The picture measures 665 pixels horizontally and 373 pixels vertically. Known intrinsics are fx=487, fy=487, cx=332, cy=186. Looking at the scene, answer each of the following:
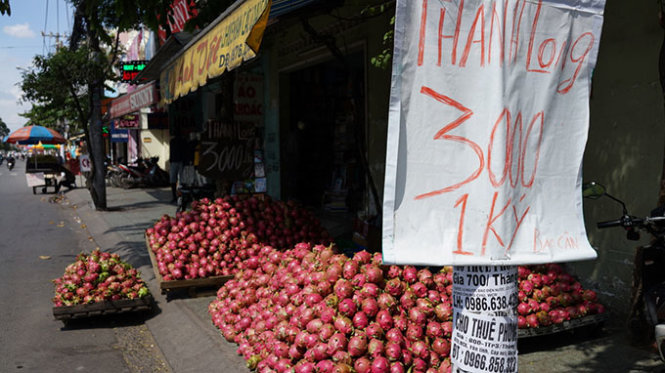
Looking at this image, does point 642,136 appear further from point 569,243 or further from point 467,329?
point 467,329

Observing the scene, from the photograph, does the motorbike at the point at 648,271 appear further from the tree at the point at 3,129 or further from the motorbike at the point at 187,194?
the tree at the point at 3,129

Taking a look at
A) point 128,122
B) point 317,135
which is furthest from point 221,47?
point 128,122

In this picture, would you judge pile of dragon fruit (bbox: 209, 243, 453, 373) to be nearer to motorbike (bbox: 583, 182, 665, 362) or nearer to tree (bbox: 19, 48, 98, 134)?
motorbike (bbox: 583, 182, 665, 362)

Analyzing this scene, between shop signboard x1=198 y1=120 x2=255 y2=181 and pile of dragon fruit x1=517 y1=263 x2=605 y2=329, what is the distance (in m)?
4.36

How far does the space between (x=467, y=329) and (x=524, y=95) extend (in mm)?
983

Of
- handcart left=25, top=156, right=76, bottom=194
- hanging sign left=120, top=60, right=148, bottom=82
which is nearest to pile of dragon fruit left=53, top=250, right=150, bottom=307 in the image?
hanging sign left=120, top=60, right=148, bottom=82

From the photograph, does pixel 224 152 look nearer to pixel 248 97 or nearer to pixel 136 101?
pixel 248 97

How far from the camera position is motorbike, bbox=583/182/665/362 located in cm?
301

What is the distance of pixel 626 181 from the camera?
4.78 m

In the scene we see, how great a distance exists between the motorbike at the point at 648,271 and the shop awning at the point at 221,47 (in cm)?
270

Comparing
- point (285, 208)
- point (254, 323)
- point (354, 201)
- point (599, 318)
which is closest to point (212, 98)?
point (354, 201)

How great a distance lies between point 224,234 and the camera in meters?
6.09

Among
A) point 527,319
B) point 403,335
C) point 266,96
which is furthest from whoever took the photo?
point 266,96

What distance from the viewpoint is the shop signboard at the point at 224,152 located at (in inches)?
275
